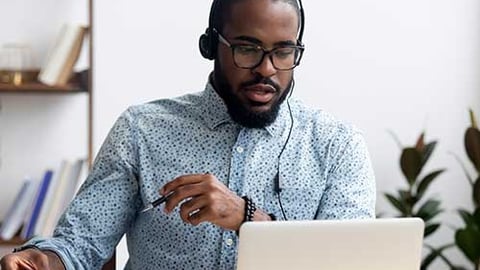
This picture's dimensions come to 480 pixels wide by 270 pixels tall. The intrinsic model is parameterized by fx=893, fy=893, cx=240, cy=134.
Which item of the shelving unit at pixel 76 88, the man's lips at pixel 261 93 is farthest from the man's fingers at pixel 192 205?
the shelving unit at pixel 76 88

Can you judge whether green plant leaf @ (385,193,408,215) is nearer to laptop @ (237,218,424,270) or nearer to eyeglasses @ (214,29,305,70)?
eyeglasses @ (214,29,305,70)

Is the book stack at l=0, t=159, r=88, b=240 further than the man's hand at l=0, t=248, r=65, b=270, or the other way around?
the book stack at l=0, t=159, r=88, b=240

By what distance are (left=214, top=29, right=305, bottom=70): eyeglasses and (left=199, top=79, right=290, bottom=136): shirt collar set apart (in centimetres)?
13

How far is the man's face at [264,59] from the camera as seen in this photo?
1691 mm

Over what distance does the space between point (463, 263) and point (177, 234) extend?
175 cm

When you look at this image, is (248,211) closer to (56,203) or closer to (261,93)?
(261,93)

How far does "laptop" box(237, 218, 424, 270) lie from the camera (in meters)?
1.22

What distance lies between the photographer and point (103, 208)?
1699 millimetres

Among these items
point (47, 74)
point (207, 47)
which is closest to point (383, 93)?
point (47, 74)

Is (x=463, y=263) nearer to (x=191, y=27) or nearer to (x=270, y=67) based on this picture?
(x=191, y=27)

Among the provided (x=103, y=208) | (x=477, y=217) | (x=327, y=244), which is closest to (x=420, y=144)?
(x=477, y=217)

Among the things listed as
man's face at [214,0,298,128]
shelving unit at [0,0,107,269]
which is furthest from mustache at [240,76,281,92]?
shelving unit at [0,0,107,269]

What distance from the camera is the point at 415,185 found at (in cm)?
302

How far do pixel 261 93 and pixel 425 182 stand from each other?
136 cm
